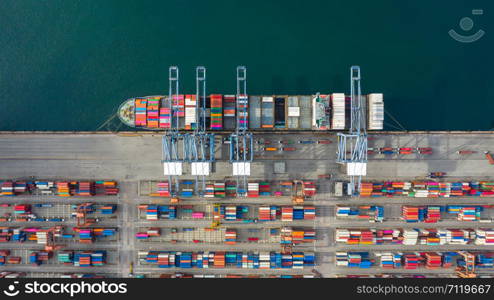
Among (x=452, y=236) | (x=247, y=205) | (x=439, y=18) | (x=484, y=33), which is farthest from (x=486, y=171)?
(x=247, y=205)

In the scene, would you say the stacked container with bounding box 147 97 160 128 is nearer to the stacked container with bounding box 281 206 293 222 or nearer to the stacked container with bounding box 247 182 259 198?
the stacked container with bounding box 247 182 259 198

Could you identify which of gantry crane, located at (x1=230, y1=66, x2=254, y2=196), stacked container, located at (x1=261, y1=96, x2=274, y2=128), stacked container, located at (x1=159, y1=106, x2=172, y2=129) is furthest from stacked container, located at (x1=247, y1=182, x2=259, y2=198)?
stacked container, located at (x1=159, y1=106, x2=172, y2=129)

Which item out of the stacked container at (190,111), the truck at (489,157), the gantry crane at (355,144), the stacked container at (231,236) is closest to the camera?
the gantry crane at (355,144)

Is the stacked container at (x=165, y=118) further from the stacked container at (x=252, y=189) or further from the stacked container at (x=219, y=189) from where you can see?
the stacked container at (x=252, y=189)

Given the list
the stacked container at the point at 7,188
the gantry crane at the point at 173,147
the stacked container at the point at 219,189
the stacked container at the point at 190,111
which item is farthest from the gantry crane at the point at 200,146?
the stacked container at the point at 7,188

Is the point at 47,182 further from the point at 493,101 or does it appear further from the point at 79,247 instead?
the point at 493,101
